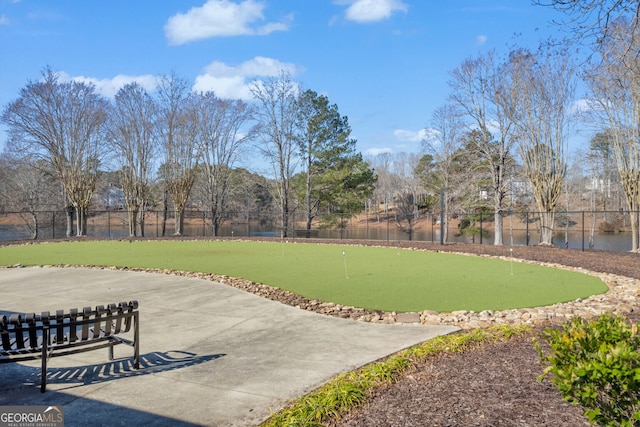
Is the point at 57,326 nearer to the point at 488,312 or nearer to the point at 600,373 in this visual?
the point at 600,373

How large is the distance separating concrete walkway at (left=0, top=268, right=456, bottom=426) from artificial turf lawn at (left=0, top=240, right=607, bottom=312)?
1.72 metres

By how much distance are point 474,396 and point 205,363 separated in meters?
3.01

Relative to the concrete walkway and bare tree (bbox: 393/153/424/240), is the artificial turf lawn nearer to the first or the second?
A: the concrete walkway

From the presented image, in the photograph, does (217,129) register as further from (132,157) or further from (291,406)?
(291,406)

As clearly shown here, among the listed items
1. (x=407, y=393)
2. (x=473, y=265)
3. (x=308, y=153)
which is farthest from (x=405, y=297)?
(x=308, y=153)

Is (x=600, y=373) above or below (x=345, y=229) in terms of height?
above

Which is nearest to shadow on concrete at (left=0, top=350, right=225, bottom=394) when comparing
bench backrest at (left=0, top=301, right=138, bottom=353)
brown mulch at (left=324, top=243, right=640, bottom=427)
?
bench backrest at (left=0, top=301, right=138, bottom=353)

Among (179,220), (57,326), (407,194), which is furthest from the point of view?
(407,194)

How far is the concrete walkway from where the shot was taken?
384 centimetres

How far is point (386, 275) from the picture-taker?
11.7 m

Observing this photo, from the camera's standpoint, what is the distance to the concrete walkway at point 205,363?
3.84m

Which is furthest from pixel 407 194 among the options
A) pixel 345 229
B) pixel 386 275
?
pixel 386 275

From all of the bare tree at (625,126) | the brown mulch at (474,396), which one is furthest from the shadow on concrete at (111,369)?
the bare tree at (625,126)

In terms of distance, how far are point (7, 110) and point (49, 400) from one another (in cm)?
3480
